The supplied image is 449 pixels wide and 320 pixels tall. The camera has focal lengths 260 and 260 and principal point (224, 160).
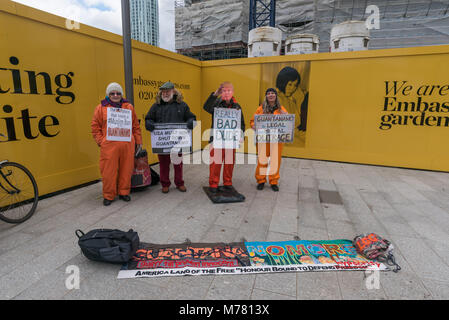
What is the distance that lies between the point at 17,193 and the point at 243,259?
122 inches

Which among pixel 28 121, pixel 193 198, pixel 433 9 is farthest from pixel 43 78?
pixel 433 9

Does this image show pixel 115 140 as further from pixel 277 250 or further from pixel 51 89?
pixel 277 250

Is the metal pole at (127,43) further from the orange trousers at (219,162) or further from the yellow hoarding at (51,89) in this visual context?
the orange trousers at (219,162)

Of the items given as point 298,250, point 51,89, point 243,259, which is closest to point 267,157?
point 298,250

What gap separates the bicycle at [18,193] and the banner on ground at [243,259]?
1.91 metres

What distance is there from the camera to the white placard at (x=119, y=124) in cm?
388

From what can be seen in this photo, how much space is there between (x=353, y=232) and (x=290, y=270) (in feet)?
4.40

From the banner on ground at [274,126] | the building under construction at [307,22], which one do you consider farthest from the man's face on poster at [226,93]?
the building under construction at [307,22]

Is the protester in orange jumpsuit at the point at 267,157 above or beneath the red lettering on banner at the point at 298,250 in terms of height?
above

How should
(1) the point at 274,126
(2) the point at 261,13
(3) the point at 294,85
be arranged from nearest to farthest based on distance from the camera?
(1) the point at 274,126, (3) the point at 294,85, (2) the point at 261,13

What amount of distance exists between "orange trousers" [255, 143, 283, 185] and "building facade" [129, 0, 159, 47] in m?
3.81

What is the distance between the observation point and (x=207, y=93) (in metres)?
8.50
